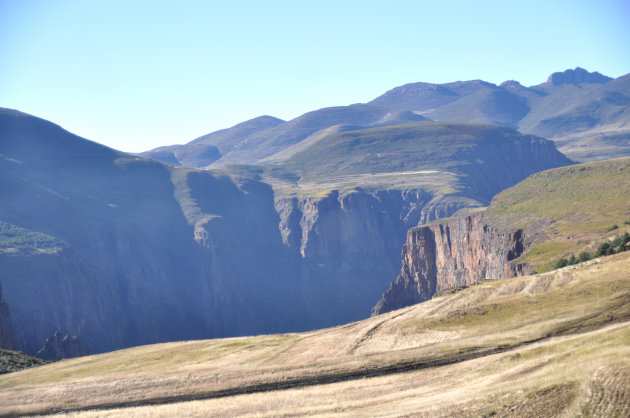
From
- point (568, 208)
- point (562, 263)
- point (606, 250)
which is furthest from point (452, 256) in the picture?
point (606, 250)

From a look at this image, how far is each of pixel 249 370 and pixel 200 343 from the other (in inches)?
804

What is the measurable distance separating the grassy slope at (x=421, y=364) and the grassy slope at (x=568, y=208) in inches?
1327

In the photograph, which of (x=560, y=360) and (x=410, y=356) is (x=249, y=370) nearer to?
(x=410, y=356)

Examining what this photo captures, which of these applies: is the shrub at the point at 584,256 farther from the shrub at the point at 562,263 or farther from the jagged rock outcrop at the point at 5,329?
the jagged rock outcrop at the point at 5,329

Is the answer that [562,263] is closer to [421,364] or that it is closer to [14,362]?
[421,364]

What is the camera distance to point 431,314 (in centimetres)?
5831

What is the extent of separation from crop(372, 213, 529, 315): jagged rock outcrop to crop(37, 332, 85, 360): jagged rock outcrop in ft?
242

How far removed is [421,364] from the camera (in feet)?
150

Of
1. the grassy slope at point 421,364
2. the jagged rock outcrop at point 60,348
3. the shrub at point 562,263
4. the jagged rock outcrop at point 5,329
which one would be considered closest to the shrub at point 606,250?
the shrub at point 562,263

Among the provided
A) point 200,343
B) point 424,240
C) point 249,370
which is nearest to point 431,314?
point 249,370

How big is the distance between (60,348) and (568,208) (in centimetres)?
10553

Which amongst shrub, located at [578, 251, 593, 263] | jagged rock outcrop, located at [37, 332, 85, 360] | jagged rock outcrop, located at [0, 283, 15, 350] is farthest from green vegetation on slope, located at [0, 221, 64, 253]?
shrub, located at [578, 251, 593, 263]

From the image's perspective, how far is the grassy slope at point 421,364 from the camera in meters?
34.4

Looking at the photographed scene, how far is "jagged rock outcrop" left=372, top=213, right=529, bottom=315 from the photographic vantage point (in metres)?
118
